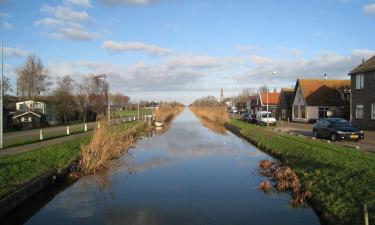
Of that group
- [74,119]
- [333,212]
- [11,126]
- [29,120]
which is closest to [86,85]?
[74,119]

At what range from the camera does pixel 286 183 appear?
13391 mm

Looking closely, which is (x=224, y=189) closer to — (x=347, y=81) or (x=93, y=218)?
(x=93, y=218)

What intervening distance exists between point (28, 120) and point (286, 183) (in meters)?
42.9

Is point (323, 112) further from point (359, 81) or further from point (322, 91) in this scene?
point (359, 81)

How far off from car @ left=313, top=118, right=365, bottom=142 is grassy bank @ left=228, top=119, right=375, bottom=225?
547 cm

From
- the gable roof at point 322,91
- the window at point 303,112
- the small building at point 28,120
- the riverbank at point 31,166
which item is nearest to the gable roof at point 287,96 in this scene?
the gable roof at point 322,91

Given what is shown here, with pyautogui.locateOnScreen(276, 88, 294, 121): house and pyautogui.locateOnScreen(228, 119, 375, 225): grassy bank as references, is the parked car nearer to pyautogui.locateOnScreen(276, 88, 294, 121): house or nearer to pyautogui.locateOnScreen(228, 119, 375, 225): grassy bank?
pyautogui.locateOnScreen(276, 88, 294, 121): house

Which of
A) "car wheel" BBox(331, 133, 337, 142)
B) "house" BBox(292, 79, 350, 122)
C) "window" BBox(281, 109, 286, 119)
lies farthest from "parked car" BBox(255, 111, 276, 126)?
"car wheel" BBox(331, 133, 337, 142)

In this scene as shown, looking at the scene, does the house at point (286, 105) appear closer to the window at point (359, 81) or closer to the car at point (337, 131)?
the window at point (359, 81)

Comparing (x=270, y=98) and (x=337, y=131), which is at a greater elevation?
(x=270, y=98)

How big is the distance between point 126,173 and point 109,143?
3.41 metres

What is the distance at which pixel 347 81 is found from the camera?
48.9 m

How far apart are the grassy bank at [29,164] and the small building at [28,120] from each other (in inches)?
1158

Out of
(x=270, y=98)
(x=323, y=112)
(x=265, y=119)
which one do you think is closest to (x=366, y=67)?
(x=265, y=119)
